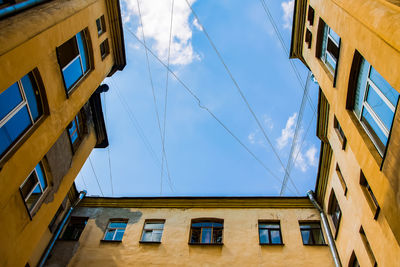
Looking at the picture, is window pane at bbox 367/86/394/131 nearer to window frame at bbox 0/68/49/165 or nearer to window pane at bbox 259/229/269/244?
window pane at bbox 259/229/269/244

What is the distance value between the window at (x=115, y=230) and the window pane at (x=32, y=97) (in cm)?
695

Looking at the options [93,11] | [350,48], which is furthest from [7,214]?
[350,48]

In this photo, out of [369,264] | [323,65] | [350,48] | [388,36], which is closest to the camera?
[388,36]

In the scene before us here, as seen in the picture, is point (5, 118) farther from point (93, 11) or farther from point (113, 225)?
point (113, 225)

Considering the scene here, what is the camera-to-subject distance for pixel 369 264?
8328 mm

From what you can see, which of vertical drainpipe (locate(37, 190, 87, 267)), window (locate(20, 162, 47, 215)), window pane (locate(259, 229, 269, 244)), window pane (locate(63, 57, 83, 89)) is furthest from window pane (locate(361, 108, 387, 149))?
vertical drainpipe (locate(37, 190, 87, 267))

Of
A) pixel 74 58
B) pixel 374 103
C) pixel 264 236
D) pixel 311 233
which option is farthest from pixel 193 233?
pixel 374 103

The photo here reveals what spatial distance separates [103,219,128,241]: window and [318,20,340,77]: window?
11.2 metres

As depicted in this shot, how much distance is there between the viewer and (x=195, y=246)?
37.9ft

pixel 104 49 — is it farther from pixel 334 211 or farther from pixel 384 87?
pixel 334 211

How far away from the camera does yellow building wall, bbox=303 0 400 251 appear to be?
18.7 feet

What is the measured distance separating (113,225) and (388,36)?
12900 millimetres

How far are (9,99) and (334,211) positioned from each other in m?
12.7

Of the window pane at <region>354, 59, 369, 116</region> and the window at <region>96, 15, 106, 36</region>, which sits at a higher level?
the window at <region>96, 15, 106, 36</region>
